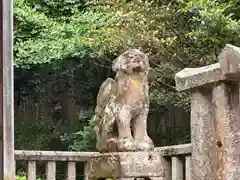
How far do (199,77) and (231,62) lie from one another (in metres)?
0.17

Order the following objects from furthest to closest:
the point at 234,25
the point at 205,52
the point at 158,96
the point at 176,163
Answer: the point at 158,96, the point at 205,52, the point at 234,25, the point at 176,163

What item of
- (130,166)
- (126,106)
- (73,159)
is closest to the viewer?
(130,166)

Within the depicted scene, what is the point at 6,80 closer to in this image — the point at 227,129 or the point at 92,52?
the point at 227,129

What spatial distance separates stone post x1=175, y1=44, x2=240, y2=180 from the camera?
5.16ft

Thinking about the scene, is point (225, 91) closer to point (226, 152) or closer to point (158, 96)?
point (226, 152)

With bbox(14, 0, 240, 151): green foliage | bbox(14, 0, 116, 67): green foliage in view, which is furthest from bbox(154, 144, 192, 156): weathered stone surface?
bbox(14, 0, 116, 67): green foliage

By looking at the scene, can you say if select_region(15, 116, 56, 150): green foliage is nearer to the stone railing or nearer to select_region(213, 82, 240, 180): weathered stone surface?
the stone railing

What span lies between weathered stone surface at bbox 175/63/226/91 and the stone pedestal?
62.1 inches

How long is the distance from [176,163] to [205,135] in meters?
1.72

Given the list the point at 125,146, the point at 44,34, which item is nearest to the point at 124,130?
the point at 125,146

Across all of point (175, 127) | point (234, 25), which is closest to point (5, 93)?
point (234, 25)

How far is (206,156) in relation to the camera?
66.1 inches

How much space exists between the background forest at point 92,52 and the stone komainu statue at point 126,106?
254 cm

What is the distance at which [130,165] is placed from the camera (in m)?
3.30
